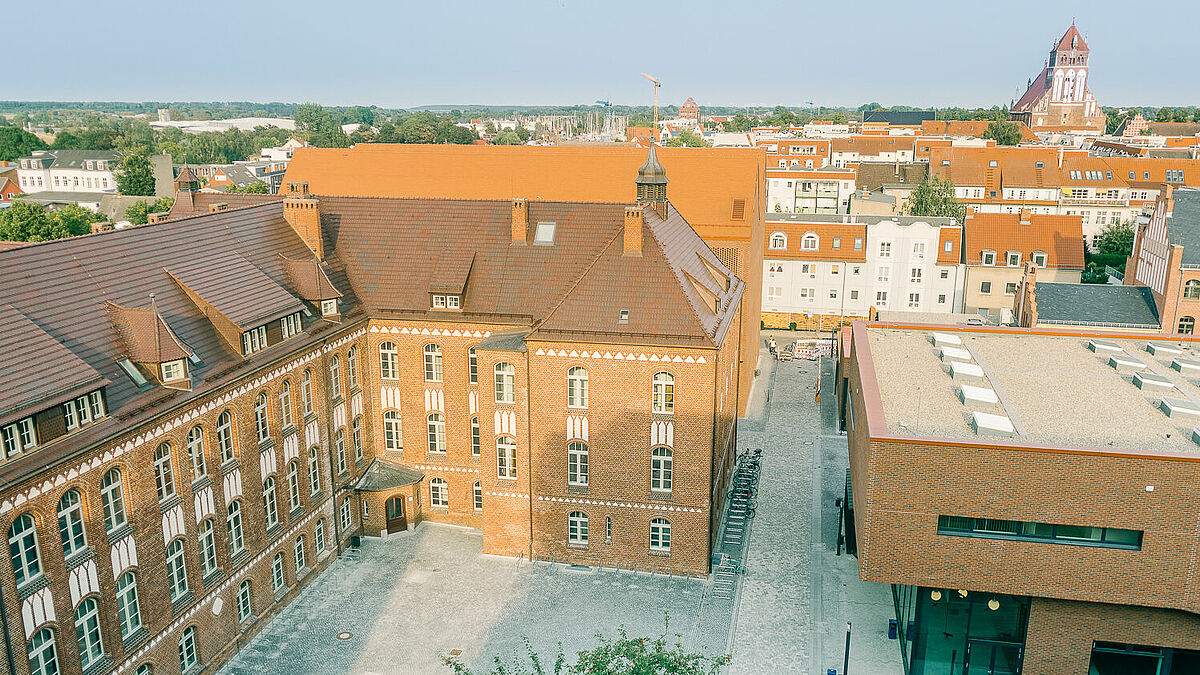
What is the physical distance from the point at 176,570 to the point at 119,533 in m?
3.25

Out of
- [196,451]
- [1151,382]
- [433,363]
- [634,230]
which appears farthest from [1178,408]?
[196,451]

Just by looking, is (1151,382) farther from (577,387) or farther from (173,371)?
(173,371)

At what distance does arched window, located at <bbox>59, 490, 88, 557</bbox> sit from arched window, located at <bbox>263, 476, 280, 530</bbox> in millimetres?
8088

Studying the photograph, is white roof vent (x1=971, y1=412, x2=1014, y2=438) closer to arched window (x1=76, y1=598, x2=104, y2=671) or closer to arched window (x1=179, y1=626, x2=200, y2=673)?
arched window (x1=179, y1=626, x2=200, y2=673)

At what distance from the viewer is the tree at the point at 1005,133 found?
541ft

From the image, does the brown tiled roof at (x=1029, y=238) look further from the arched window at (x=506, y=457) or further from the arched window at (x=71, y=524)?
the arched window at (x=71, y=524)

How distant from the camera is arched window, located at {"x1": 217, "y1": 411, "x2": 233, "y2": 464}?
2831cm

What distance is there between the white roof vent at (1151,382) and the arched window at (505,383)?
22.5m

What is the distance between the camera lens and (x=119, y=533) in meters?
24.2

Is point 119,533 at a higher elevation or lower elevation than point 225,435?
lower

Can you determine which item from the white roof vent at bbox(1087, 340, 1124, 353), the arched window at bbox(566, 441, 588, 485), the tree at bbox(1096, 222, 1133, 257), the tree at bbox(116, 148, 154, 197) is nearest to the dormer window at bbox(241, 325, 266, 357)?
the arched window at bbox(566, 441, 588, 485)

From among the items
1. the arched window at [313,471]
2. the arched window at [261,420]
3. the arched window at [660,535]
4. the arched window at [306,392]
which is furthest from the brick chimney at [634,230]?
the arched window at [261,420]

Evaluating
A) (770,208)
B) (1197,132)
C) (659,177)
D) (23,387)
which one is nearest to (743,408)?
(659,177)

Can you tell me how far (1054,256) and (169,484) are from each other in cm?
6289
